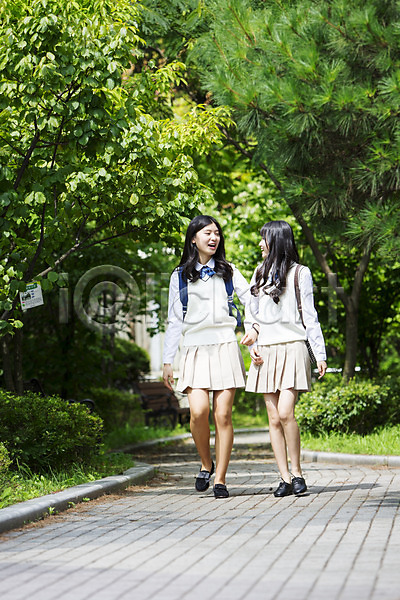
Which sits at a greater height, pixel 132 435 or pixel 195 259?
pixel 195 259

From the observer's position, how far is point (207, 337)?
298 inches

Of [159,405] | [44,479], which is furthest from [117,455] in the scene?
[159,405]

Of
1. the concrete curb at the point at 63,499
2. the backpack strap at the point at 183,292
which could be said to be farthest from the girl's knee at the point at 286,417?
the concrete curb at the point at 63,499

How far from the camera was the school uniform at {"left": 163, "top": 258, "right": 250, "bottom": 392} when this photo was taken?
7.51 metres

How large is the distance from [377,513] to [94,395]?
28.7ft

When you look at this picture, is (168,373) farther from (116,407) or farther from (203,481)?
(116,407)

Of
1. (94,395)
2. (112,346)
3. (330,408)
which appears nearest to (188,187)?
(330,408)

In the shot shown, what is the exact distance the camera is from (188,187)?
32.4 feet

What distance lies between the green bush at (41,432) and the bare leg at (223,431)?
147 cm

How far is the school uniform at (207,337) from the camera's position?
751 cm

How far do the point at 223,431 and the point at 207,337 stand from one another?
0.78 metres

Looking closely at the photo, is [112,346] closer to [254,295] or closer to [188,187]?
[188,187]

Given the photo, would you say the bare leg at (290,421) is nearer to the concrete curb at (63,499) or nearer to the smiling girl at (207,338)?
the smiling girl at (207,338)

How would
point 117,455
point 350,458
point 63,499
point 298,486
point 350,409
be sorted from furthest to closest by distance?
point 350,409 < point 350,458 < point 117,455 < point 298,486 < point 63,499
